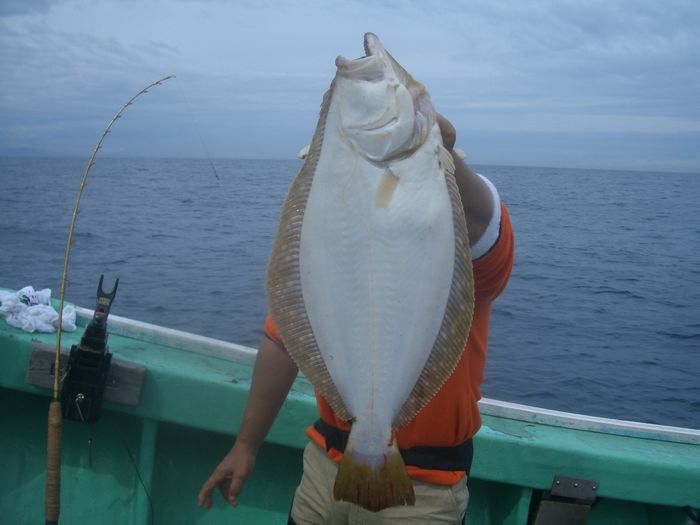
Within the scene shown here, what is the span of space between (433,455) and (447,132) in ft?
2.93

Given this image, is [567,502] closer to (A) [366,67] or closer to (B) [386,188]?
(B) [386,188]

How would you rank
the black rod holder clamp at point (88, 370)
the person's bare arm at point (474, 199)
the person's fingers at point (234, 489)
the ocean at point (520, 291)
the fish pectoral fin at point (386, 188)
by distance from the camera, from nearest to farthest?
the fish pectoral fin at point (386, 188), the person's bare arm at point (474, 199), the person's fingers at point (234, 489), the black rod holder clamp at point (88, 370), the ocean at point (520, 291)

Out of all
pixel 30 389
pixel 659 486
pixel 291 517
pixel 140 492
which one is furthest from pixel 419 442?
pixel 30 389

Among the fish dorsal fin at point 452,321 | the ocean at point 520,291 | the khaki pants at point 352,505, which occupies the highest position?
the fish dorsal fin at point 452,321

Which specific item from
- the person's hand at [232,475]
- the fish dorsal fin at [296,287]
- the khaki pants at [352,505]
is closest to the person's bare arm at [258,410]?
the person's hand at [232,475]

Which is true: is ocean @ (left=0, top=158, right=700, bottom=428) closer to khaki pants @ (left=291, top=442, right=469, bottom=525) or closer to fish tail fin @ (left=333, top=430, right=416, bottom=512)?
khaki pants @ (left=291, top=442, right=469, bottom=525)

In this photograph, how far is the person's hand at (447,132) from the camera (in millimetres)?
1396

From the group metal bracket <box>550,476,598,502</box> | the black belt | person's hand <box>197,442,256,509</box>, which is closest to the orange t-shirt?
the black belt

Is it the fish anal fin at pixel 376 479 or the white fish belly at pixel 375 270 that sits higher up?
the white fish belly at pixel 375 270

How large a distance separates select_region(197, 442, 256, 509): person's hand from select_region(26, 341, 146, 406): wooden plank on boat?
784 millimetres

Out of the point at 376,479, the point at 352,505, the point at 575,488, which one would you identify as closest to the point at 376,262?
the point at 376,479

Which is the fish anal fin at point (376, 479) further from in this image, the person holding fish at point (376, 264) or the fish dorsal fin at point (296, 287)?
the fish dorsal fin at point (296, 287)

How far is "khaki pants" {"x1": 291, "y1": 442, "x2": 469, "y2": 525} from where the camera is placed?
1.72 m

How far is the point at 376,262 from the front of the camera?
52.2 inches
